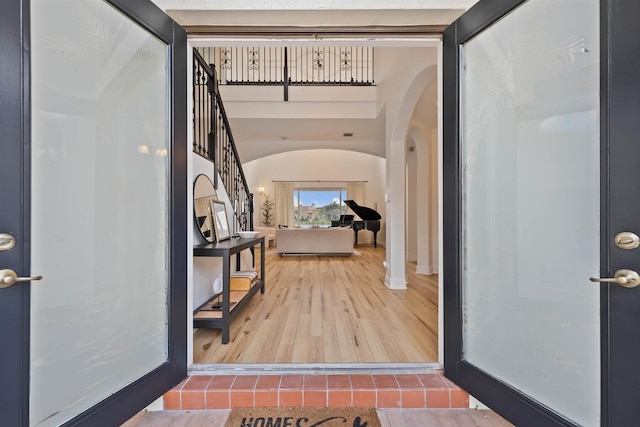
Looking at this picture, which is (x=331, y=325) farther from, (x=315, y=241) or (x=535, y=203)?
(x=315, y=241)

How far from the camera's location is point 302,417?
153 centimetres

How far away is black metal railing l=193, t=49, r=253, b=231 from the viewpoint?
269cm

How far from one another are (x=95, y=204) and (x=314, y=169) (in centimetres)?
999

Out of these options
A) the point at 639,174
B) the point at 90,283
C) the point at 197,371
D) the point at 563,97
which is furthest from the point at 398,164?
the point at 90,283

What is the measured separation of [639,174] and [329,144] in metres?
5.78

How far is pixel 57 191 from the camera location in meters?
1.18

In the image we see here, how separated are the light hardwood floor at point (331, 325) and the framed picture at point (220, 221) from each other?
79 cm

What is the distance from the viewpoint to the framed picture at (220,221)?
2.61 m

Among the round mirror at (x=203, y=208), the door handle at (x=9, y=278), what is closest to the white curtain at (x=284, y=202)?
the round mirror at (x=203, y=208)

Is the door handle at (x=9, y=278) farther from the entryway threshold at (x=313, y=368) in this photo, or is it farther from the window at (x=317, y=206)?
the window at (x=317, y=206)

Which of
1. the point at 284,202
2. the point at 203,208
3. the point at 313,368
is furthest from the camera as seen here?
the point at 284,202

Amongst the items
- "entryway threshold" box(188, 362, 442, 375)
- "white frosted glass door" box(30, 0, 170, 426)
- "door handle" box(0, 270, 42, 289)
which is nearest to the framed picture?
"white frosted glass door" box(30, 0, 170, 426)

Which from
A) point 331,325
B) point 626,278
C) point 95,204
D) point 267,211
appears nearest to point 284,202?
point 267,211

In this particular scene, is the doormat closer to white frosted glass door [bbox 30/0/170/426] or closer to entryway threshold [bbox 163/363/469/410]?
entryway threshold [bbox 163/363/469/410]
